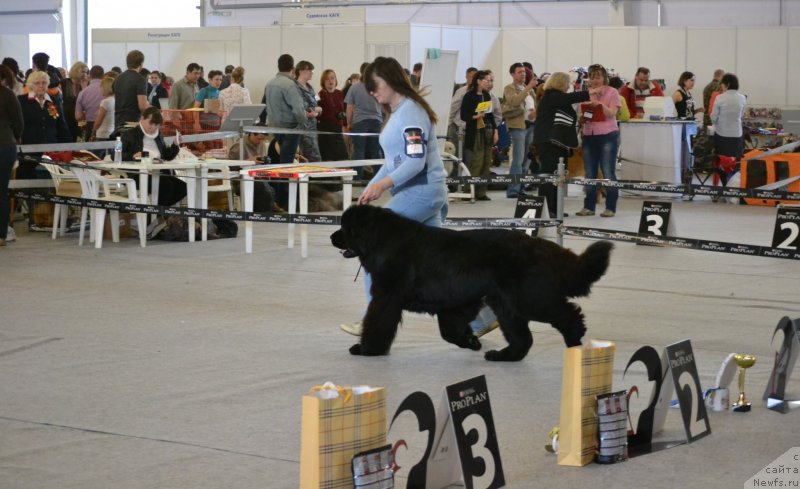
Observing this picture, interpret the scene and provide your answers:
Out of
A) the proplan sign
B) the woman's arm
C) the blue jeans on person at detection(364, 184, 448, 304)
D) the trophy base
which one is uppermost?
the proplan sign

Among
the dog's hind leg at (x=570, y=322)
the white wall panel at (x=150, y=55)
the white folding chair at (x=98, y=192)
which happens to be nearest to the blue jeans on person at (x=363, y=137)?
the white folding chair at (x=98, y=192)

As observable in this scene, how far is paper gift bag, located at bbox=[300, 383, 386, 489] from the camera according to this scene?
296 cm

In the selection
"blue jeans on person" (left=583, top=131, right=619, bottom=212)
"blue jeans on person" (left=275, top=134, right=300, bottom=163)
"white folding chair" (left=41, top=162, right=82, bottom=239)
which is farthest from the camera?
"blue jeans on person" (left=275, top=134, right=300, bottom=163)

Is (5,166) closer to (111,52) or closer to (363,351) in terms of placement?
(363,351)

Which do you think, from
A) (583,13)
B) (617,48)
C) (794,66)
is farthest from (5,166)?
(583,13)

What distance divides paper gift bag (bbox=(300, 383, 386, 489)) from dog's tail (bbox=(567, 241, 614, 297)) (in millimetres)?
1928

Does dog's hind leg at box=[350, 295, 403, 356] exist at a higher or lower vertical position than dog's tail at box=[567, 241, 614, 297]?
lower

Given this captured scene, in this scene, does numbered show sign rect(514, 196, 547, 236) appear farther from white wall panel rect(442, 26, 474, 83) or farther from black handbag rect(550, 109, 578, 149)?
white wall panel rect(442, 26, 474, 83)

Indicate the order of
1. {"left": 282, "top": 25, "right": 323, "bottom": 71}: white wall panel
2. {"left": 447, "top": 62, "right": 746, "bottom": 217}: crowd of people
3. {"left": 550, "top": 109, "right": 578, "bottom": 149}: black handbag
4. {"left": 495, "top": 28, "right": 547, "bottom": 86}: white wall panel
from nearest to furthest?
{"left": 550, "top": 109, "right": 578, "bottom": 149}: black handbag → {"left": 447, "top": 62, "right": 746, "bottom": 217}: crowd of people → {"left": 282, "top": 25, "right": 323, "bottom": 71}: white wall panel → {"left": 495, "top": 28, "right": 547, "bottom": 86}: white wall panel

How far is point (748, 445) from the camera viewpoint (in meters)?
3.80

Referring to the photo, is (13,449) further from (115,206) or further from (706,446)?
(115,206)

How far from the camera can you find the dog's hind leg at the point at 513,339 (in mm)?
5089

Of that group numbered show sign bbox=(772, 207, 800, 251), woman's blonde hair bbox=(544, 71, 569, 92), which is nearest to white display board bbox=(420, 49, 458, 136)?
woman's blonde hair bbox=(544, 71, 569, 92)

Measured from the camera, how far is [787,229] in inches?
295
